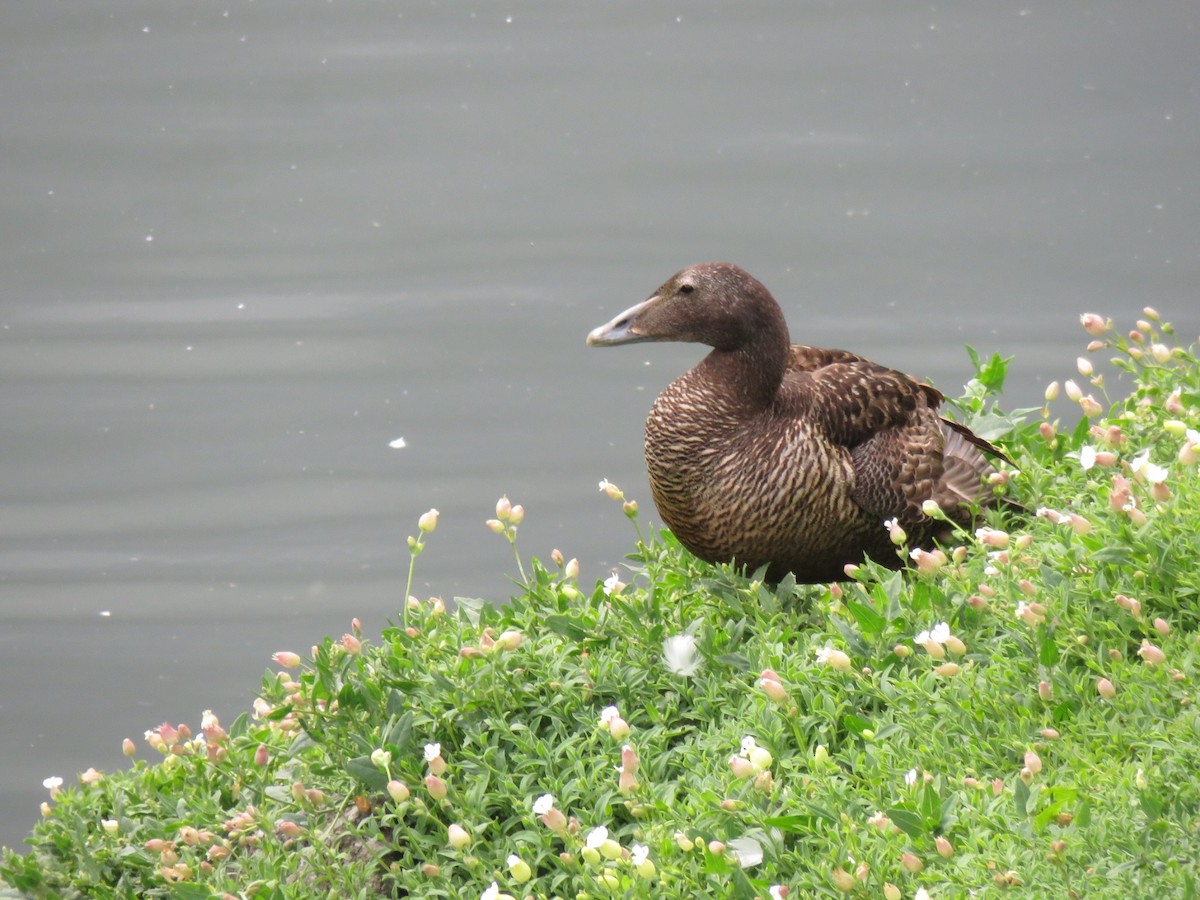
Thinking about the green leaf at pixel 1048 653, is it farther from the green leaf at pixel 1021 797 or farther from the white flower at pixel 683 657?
the white flower at pixel 683 657

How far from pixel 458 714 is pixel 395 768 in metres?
0.22

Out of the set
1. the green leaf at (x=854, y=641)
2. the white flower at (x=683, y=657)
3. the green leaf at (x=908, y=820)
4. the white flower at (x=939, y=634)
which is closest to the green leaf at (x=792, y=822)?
the green leaf at (x=908, y=820)

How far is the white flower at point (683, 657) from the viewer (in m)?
2.84

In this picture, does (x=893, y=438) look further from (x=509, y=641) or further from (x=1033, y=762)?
(x=1033, y=762)

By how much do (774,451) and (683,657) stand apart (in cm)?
64

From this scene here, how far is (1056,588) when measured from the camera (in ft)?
8.44

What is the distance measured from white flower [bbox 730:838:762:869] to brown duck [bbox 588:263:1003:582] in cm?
108

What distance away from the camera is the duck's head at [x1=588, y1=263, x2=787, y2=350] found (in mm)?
3359

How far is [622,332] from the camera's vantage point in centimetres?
346

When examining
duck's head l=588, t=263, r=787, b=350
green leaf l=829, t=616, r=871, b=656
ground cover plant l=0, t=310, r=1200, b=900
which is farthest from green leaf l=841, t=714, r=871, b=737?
duck's head l=588, t=263, r=787, b=350

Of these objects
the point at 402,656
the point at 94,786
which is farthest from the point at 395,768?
the point at 94,786

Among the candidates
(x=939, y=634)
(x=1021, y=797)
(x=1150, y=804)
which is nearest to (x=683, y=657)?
(x=939, y=634)

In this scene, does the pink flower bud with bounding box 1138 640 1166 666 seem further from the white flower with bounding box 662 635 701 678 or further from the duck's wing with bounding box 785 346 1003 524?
the duck's wing with bounding box 785 346 1003 524

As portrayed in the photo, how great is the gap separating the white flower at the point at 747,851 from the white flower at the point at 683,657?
0.60 metres
